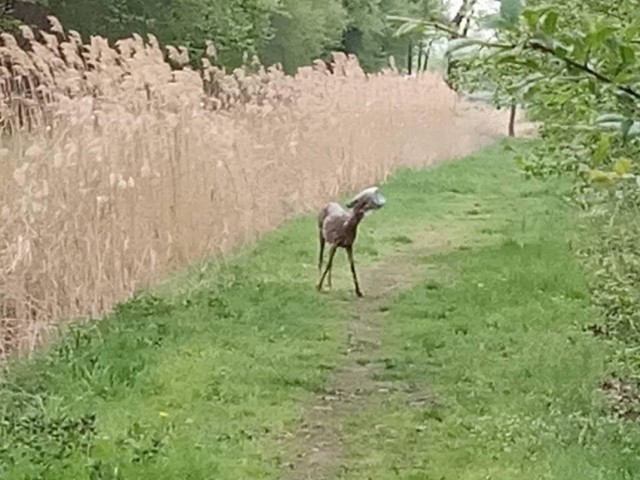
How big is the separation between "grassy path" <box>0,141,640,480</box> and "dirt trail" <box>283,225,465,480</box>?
1 centimetres

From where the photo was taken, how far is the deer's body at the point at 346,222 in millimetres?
8445

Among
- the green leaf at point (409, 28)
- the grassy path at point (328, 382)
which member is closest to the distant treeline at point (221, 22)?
the grassy path at point (328, 382)

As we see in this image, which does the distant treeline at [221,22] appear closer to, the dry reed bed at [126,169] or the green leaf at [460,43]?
the dry reed bed at [126,169]

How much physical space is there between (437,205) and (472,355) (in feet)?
25.5

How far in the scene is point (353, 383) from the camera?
6223mm

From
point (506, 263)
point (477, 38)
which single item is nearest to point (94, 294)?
point (506, 263)

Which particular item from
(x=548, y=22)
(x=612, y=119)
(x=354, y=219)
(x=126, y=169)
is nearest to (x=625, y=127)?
(x=612, y=119)

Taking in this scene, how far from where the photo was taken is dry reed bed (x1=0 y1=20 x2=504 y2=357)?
22.0 feet

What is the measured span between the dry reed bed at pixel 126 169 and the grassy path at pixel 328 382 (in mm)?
282

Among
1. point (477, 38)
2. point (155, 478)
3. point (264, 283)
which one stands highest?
point (477, 38)

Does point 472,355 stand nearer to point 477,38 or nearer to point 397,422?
point 397,422

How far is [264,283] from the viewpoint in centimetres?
866

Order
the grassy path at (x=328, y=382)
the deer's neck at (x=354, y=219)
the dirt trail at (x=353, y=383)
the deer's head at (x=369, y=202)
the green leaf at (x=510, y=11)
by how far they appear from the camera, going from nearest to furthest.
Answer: the green leaf at (x=510, y=11) → the grassy path at (x=328, y=382) → the dirt trail at (x=353, y=383) → the deer's head at (x=369, y=202) → the deer's neck at (x=354, y=219)

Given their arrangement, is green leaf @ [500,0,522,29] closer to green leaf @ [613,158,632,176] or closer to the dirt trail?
green leaf @ [613,158,632,176]
